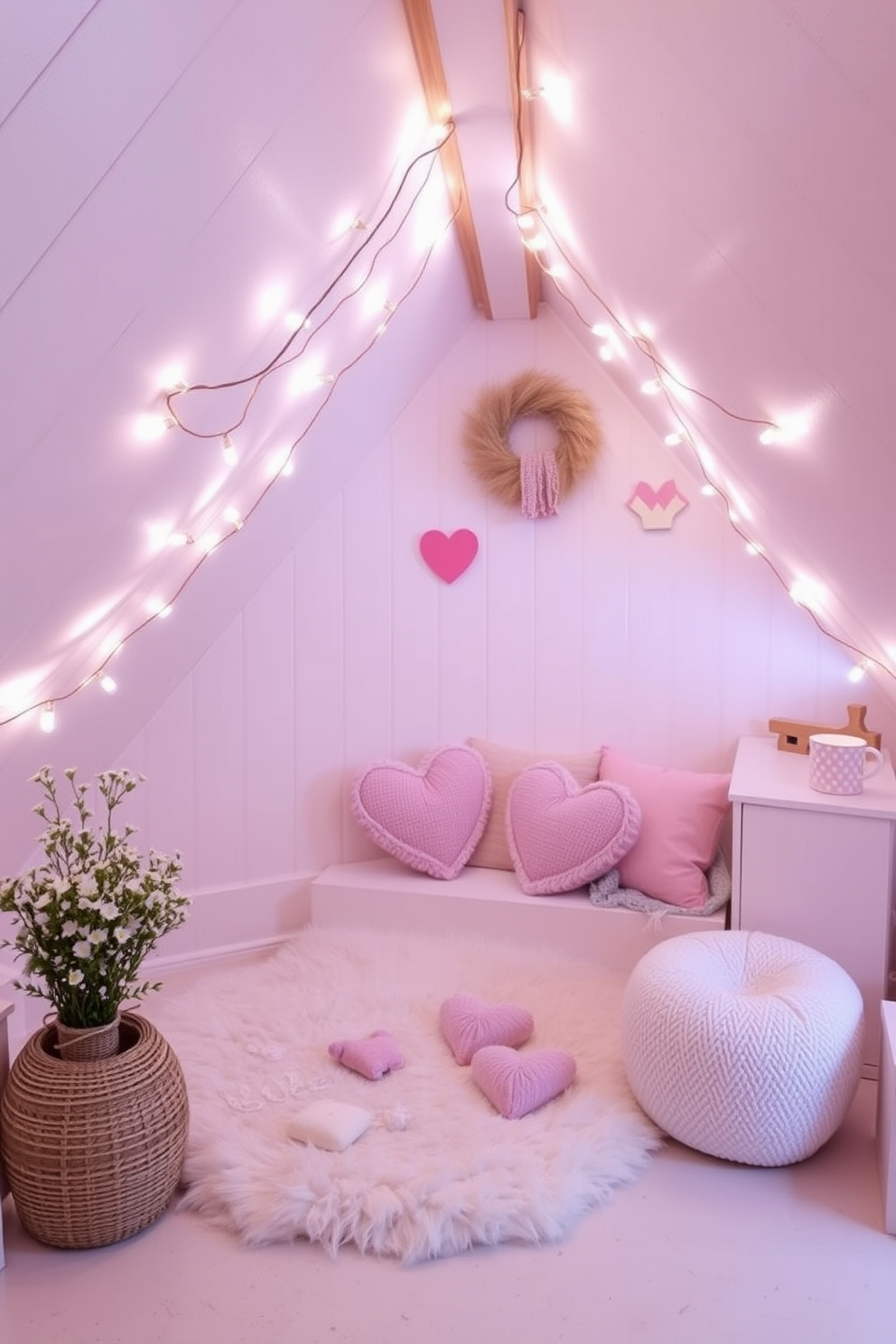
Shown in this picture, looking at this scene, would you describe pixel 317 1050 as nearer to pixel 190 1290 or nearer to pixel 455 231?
pixel 190 1290

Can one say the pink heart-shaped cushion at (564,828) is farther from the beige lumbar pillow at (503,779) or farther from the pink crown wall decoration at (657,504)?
the pink crown wall decoration at (657,504)

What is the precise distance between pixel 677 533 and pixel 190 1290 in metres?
2.07

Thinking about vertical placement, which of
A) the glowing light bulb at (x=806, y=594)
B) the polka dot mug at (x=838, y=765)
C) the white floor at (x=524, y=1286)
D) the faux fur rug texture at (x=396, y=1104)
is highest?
the glowing light bulb at (x=806, y=594)

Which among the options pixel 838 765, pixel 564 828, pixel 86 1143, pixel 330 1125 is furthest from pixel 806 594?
pixel 86 1143

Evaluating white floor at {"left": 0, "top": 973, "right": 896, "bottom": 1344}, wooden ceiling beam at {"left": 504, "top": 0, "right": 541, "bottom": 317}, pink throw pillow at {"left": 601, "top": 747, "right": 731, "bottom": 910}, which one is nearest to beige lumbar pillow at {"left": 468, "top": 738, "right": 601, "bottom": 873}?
pink throw pillow at {"left": 601, "top": 747, "right": 731, "bottom": 910}

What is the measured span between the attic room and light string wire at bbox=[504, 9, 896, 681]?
0.06 ft

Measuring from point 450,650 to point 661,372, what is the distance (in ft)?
3.33

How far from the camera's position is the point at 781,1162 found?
1.68m

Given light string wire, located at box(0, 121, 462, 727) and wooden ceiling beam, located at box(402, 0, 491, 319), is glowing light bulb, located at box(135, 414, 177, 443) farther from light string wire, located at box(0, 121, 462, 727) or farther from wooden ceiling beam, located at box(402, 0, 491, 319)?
wooden ceiling beam, located at box(402, 0, 491, 319)

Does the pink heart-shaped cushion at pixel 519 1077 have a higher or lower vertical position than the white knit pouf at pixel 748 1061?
lower

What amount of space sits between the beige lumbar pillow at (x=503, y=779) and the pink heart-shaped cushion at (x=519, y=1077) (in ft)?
2.61

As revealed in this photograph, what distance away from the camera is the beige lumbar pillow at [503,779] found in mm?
2682

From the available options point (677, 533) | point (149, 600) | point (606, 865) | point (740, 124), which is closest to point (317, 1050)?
point (606, 865)

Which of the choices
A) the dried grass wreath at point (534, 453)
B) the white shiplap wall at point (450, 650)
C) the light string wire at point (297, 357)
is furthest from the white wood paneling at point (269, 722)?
the dried grass wreath at point (534, 453)
